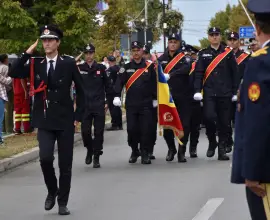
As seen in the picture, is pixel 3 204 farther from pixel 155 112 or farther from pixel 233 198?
pixel 155 112

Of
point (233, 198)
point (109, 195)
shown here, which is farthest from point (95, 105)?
point (233, 198)

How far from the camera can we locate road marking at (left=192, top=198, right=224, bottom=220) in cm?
872

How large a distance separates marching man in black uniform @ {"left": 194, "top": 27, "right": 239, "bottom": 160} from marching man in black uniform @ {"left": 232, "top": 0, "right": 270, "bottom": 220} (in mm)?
8717

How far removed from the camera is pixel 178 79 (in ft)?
46.0

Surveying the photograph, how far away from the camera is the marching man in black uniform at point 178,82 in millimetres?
13828

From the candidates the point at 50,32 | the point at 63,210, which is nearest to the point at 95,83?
the point at 50,32

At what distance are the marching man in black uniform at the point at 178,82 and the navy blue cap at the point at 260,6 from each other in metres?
8.75

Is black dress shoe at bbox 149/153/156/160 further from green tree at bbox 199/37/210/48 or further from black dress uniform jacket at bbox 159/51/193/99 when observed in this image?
green tree at bbox 199/37/210/48

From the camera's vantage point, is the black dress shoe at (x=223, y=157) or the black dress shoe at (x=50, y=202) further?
the black dress shoe at (x=223, y=157)

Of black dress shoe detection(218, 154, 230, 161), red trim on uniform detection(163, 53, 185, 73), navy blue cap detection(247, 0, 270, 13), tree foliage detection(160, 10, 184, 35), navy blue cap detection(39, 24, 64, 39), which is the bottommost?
black dress shoe detection(218, 154, 230, 161)

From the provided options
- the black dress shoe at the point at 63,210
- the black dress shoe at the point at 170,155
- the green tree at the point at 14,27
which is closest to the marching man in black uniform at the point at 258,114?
the black dress shoe at the point at 63,210

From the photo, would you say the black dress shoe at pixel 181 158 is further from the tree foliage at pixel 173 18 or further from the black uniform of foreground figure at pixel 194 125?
the tree foliage at pixel 173 18

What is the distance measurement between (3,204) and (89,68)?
12.6 feet

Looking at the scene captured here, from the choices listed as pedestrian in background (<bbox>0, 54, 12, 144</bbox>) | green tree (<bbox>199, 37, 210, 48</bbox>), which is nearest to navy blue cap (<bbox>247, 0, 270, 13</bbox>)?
pedestrian in background (<bbox>0, 54, 12, 144</bbox>)
